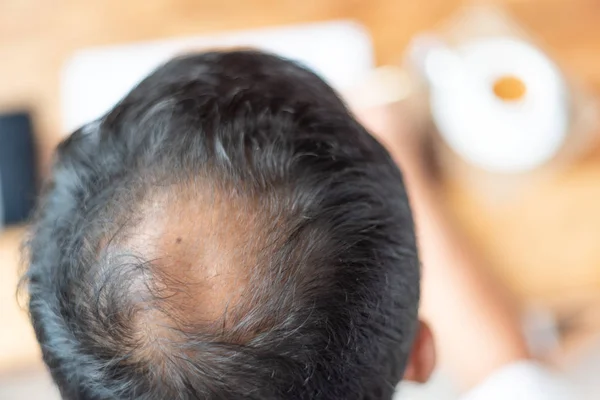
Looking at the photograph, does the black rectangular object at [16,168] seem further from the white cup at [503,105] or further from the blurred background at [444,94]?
the white cup at [503,105]

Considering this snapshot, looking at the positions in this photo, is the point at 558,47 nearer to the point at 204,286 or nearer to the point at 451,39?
the point at 451,39

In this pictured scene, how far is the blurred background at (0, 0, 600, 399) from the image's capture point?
0.51m

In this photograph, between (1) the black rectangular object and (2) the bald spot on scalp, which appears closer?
(2) the bald spot on scalp

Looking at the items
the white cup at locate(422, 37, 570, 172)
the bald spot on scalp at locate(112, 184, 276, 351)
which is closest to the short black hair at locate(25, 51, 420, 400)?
the bald spot on scalp at locate(112, 184, 276, 351)

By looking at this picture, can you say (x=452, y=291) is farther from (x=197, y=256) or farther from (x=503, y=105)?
(x=197, y=256)

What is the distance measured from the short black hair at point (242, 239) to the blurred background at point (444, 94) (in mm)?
196

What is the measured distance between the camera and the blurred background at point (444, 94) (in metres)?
0.51

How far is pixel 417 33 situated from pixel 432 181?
17 cm

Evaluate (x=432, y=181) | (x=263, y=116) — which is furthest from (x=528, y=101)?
(x=263, y=116)

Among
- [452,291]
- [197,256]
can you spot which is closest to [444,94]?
[452,291]

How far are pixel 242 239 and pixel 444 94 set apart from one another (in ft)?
1.00

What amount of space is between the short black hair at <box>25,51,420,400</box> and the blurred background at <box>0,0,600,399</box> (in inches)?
7.7

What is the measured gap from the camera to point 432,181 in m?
0.60

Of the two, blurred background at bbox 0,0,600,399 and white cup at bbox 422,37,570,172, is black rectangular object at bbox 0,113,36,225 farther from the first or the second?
white cup at bbox 422,37,570,172
